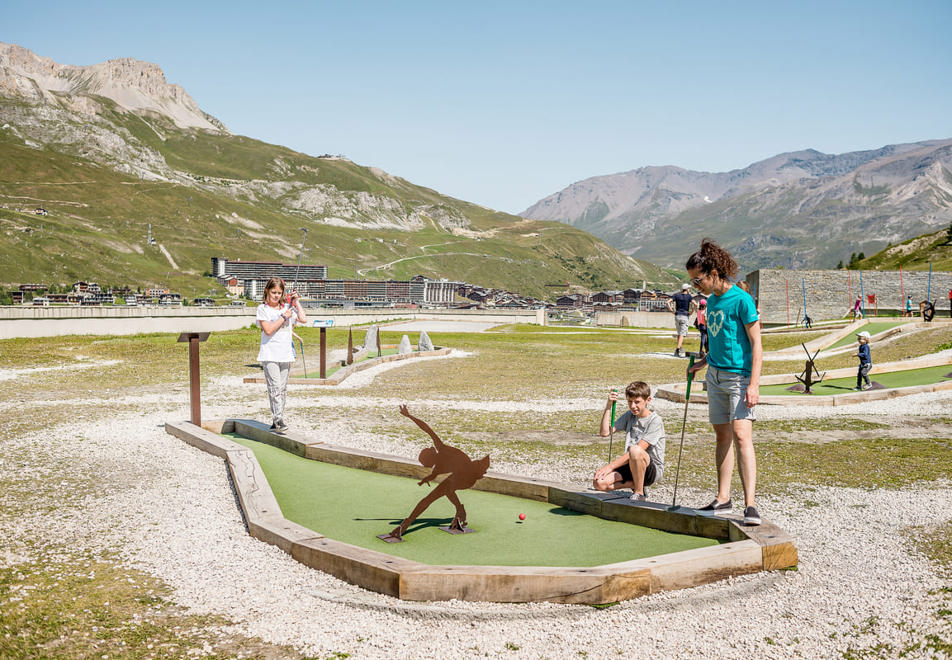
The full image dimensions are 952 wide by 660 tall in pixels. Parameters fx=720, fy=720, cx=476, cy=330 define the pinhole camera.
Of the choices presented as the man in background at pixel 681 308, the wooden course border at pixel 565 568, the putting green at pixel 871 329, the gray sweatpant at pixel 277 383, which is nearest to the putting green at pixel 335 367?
the man in background at pixel 681 308

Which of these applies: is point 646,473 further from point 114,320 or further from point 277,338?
point 114,320

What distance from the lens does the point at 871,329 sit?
36.6 meters

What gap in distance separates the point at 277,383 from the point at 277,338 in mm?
717

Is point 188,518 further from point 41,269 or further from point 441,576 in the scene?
point 41,269

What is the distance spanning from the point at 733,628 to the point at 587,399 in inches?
532

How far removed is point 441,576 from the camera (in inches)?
211

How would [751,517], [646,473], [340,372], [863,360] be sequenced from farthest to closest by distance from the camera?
[340,372] < [863,360] < [646,473] < [751,517]

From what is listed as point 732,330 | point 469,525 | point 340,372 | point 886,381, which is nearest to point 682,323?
point 886,381

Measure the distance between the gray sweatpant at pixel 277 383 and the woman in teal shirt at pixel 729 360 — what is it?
683cm

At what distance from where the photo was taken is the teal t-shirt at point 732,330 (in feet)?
22.1

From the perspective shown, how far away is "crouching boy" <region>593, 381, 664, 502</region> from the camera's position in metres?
7.50

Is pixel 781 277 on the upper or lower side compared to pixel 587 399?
upper

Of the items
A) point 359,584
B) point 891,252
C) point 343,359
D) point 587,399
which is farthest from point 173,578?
point 891,252

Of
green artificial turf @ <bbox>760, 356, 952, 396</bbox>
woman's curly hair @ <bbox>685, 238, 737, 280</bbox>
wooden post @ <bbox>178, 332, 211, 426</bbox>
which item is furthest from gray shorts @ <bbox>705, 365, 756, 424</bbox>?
green artificial turf @ <bbox>760, 356, 952, 396</bbox>
